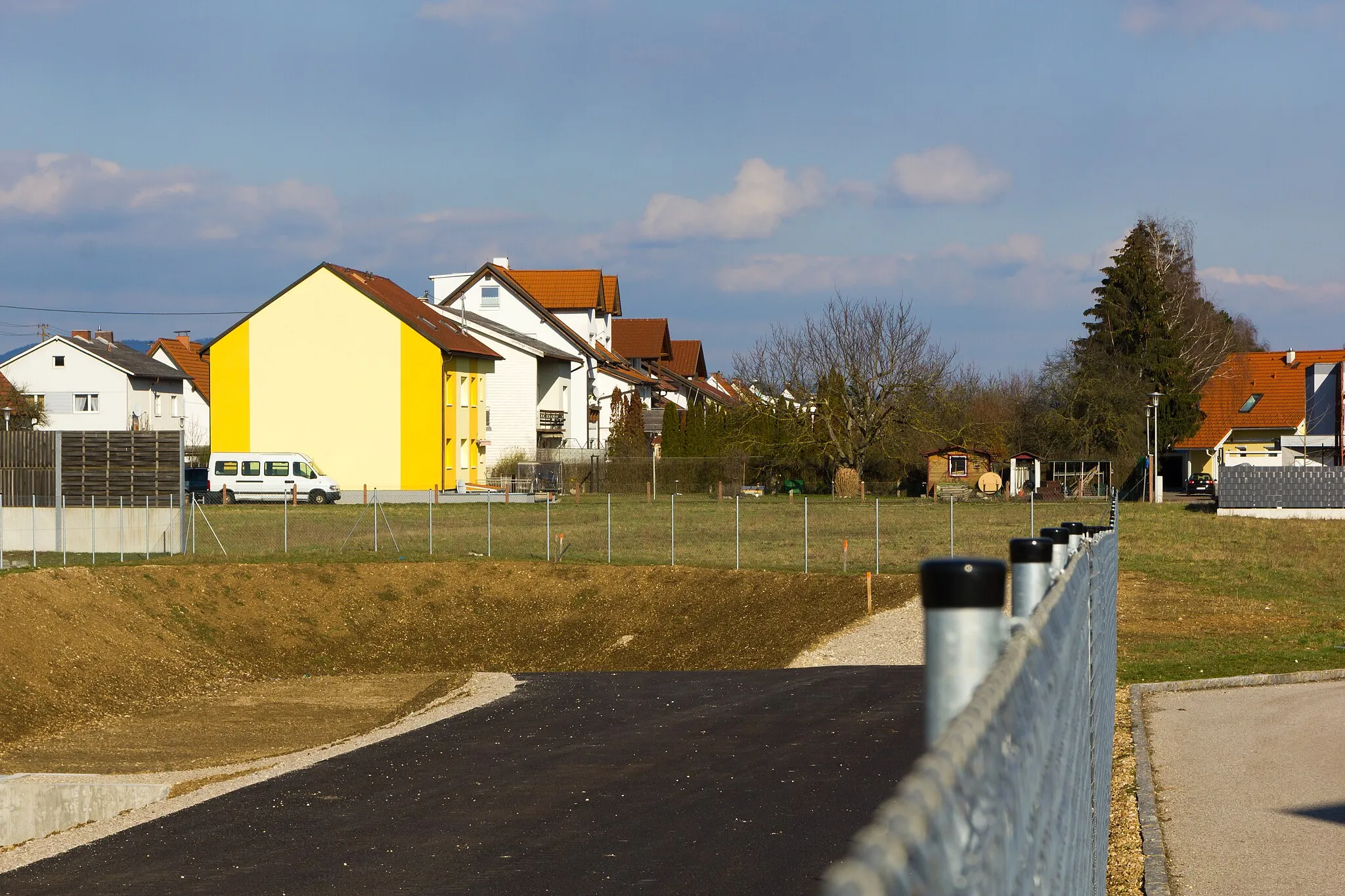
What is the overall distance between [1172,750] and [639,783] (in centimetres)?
518

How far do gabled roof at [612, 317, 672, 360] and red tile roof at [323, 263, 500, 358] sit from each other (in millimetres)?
25859

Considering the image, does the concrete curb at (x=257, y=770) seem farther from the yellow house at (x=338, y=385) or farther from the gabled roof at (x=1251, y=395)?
the gabled roof at (x=1251, y=395)

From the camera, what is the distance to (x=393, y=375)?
2355 inches

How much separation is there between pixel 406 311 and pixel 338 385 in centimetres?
471

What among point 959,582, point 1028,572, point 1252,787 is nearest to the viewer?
point 959,582

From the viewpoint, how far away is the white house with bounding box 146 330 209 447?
95188 mm

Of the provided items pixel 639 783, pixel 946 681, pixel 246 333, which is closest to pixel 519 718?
pixel 639 783

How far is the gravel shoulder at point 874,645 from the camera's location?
23.3 m

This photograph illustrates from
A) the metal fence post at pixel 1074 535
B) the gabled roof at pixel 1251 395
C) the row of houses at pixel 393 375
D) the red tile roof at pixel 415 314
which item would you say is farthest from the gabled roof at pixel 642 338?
the metal fence post at pixel 1074 535

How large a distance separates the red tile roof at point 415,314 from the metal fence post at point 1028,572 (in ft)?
190

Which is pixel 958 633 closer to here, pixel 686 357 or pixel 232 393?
pixel 232 393

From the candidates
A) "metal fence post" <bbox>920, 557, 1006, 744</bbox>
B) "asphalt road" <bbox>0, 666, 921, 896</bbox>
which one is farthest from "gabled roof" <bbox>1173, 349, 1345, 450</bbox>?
"metal fence post" <bbox>920, 557, 1006, 744</bbox>

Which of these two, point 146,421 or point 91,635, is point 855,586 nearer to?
point 91,635

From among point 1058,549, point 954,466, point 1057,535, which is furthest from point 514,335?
point 1058,549
